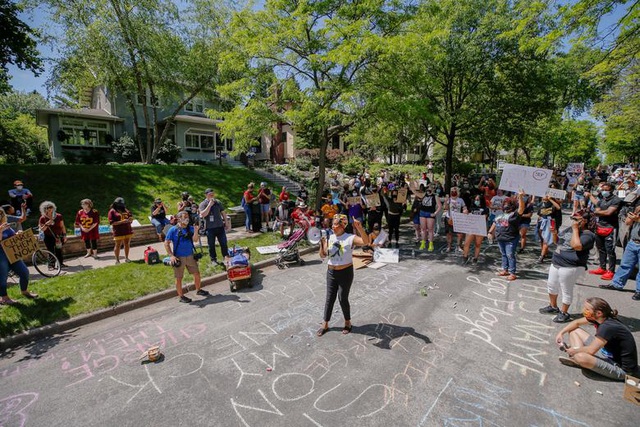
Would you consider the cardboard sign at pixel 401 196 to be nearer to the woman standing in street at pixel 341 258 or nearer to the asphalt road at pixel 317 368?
the asphalt road at pixel 317 368

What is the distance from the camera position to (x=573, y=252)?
18.4 ft

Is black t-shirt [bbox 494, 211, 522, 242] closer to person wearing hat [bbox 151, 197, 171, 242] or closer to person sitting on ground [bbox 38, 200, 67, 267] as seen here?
person wearing hat [bbox 151, 197, 171, 242]

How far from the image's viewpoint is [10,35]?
13.6m

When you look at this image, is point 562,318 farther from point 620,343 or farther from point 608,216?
point 608,216

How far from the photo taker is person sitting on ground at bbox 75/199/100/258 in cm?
921

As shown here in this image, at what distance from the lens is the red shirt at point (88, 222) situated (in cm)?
924

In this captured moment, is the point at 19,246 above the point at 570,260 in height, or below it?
above

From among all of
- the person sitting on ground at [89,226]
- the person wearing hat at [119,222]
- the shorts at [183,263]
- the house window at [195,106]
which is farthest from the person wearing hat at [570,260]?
the house window at [195,106]

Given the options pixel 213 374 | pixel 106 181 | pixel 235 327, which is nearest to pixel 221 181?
pixel 106 181

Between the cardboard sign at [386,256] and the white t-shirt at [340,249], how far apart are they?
427 cm

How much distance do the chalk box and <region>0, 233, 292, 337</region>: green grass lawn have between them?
785cm

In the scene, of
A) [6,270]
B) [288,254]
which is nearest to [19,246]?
[6,270]

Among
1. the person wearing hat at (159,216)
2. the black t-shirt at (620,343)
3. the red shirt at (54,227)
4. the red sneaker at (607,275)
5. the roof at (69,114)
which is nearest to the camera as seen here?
the black t-shirt at (620,343)

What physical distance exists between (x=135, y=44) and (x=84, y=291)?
16.3 m
